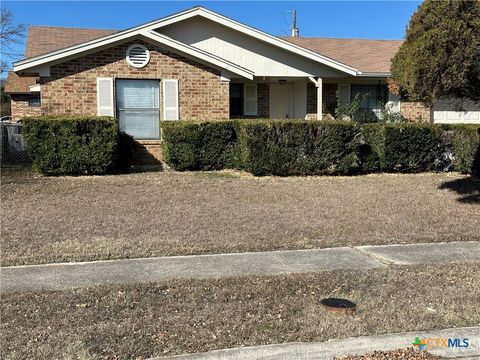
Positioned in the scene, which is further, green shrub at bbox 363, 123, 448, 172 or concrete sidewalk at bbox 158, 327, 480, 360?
green shrub at bbox 363, 123, 448, 172

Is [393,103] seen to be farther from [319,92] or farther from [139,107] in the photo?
[139,107]

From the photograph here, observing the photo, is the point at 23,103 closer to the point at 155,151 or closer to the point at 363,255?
the point at 155,151

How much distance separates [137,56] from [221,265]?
32.0 ft

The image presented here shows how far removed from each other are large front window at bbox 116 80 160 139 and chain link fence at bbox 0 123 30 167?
9.92 feet

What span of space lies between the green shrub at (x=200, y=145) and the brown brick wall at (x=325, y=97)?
6449 mm

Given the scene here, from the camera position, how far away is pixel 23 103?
1273 inches

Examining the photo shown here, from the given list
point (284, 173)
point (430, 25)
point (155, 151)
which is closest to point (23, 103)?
point (155, 151)

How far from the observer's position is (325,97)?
1948 centimetres

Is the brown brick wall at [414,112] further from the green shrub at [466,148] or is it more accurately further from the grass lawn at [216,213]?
the grass lawn at [216,213]

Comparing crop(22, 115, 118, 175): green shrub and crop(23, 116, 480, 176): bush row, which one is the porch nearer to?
crop(23, 116, 480, 176): bush row

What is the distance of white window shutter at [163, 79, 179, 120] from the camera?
1470 cm

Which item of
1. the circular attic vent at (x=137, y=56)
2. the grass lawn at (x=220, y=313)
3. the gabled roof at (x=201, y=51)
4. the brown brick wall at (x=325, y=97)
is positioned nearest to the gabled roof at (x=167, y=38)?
the gabled roof at (x=201, y=51)

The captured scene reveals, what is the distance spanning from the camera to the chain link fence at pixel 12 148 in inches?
604

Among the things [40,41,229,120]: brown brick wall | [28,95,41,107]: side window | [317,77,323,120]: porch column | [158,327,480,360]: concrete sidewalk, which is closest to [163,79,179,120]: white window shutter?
[40,41,229,120]: brown brick wall
